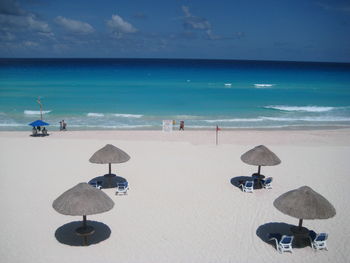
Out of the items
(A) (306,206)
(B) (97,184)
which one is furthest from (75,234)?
(A) (306,206)

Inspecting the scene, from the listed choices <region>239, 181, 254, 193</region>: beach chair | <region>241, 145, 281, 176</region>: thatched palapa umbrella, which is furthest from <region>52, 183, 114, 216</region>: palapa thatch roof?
<region>241, 145, 281, 176</region>: thatched palapa umbrella

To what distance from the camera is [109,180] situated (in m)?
13.3

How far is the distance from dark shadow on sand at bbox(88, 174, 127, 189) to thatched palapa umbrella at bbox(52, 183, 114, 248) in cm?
401

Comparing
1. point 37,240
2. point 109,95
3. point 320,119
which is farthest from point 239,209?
point 109,95

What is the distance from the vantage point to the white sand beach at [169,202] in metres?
8.99

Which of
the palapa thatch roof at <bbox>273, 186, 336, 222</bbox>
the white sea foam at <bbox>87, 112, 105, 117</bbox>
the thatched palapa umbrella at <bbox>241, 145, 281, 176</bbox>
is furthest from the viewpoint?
the white sea foam at <bbox>87, 112, 105, 117</bbox>

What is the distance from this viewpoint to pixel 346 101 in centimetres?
4428

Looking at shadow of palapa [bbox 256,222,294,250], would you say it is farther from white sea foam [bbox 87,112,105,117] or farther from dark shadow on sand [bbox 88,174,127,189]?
white sea foam [bbox 87,112,105,117]

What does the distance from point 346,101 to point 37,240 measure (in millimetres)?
43764

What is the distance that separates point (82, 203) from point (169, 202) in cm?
386

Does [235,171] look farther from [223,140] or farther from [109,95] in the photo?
[109,95]

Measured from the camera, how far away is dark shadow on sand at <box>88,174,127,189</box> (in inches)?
522

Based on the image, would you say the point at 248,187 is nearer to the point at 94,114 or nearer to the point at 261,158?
the point at 261,158

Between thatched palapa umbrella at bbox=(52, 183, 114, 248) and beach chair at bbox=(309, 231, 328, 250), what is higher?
thatched palapa umbrella at bbox=(52, 183, 114, 248)
